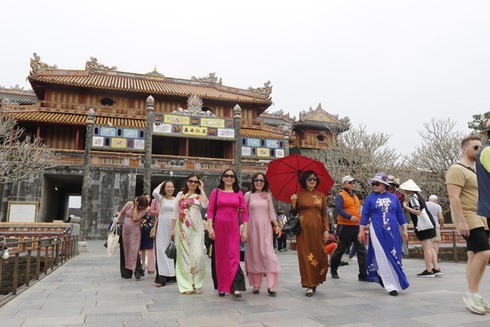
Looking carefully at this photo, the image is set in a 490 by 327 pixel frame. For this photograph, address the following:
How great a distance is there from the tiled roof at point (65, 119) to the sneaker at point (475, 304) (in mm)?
19743

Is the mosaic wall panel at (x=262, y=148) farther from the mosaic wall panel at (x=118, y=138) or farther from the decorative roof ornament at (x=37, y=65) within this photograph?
the decorative roof ornament at (x=37, y=65)

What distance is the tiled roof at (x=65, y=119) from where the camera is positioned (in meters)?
21.0

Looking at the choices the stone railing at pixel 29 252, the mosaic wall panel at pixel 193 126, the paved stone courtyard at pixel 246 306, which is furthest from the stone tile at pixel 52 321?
the mosaic wall panel at pixel 193 126

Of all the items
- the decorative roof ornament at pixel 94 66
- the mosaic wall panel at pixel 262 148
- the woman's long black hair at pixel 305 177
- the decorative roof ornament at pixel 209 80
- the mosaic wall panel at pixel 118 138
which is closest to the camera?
the woman's long black hair at pixel 305 177

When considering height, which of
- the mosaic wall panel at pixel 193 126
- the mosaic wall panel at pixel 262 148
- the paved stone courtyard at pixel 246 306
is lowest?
the paved stone courtyard at pixel 246 306

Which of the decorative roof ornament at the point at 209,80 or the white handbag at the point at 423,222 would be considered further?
the decorative roof ornament at the point at 209,80

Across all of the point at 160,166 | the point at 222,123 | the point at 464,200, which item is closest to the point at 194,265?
the point at 464,200

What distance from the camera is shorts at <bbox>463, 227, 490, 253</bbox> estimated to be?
138 inches

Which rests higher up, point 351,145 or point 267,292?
point 351,145

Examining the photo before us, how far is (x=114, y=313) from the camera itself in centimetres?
371

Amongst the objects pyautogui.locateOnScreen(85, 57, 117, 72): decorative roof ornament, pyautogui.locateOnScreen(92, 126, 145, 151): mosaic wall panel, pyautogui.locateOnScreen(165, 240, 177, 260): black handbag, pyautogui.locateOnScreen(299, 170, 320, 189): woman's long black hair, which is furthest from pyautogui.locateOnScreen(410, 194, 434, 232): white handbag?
pyautogui.locateOnScreen(85, 57, 117, 72): decorative roof ornament

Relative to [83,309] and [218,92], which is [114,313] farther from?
[218,92]

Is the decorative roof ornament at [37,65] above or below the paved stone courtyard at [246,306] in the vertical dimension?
above

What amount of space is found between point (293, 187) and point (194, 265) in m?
1.87
